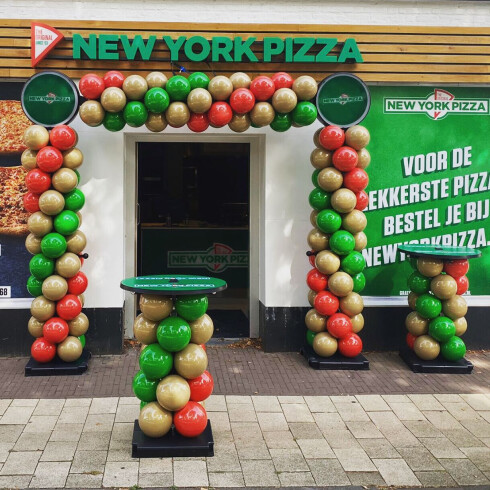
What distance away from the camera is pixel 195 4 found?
790cm

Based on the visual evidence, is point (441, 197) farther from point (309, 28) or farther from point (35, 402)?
point (35, 402)

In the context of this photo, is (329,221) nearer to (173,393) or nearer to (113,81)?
(113,81)

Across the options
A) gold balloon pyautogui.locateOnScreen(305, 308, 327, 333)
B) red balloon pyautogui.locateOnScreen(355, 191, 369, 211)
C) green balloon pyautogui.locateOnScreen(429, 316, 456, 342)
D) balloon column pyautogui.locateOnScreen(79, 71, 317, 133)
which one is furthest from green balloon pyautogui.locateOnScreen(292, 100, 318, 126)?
green balloon pyautogui.locateOnScreen(429, 316, 456, 342)

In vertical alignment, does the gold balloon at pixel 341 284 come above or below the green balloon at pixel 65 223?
below

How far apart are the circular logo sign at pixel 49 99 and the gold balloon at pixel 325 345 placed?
3.93 m

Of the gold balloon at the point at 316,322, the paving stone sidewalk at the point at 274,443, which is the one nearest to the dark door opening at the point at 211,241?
the gold balloon at the point at 316,322

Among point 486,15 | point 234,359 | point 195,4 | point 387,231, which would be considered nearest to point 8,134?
point 195,4

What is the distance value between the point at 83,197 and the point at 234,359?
277 centimetres

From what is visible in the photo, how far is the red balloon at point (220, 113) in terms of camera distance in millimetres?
6914

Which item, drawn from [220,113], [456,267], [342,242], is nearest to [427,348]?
[456,267]

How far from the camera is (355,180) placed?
727 cm

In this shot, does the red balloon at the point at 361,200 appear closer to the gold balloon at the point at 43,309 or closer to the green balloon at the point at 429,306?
the green balloon at the point at 429,306

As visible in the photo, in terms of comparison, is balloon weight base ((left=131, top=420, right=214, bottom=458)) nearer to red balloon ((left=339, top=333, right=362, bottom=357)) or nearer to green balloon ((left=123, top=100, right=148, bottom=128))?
red balloon ((left=339, top=333, right=362, bottom=357))

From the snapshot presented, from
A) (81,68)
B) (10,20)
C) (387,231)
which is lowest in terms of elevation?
(387,231)
